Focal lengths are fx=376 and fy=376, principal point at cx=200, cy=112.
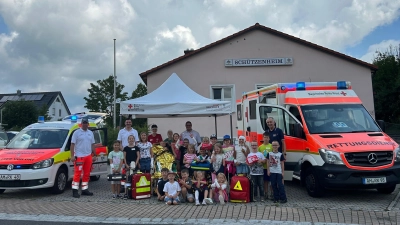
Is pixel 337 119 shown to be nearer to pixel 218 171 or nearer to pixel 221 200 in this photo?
pixel 218 171

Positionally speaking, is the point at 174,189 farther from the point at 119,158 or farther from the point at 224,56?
the point at 224,56

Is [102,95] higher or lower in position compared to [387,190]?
higher

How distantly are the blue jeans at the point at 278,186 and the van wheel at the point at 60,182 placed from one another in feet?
17.6

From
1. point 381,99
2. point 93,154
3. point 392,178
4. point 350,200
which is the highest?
point 381,99

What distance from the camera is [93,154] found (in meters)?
10.3

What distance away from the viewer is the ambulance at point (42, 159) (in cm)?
903

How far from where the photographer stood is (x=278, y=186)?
8.46m

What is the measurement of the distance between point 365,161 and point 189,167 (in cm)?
408

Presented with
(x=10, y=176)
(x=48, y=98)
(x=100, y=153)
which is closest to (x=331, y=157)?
(x=100, y=153)

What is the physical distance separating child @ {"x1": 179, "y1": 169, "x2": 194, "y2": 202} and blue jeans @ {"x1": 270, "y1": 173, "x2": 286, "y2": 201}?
1877 mm

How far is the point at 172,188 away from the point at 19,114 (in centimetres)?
3537

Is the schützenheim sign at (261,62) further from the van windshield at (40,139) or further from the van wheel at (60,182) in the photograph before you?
the van wheel at (60,182)

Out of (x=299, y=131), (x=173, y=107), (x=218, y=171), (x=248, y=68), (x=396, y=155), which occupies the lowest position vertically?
(x=218, y=171)

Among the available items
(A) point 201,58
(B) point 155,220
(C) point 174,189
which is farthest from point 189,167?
(A) point 201,58
